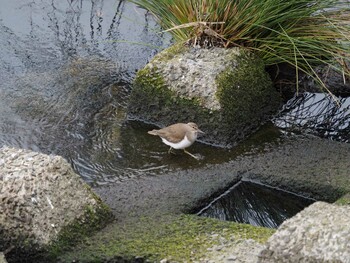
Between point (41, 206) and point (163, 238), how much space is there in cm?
66

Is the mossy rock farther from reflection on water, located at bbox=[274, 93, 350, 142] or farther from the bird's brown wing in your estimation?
reflection on water, located at bbox=[274, 93, 350, 142]

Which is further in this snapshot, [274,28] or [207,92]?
[274,28]

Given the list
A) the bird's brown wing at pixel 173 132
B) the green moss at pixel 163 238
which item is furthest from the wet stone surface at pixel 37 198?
the bird's brown wing at pixel 173 132

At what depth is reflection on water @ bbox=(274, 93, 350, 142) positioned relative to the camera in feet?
20.0

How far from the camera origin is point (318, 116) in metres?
6.31

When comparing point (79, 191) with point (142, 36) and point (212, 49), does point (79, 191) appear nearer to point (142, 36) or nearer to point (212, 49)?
point (212, 49)

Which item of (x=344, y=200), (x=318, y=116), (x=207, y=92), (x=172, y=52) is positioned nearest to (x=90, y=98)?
(x=172, y=52)

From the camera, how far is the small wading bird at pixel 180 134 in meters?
5.57

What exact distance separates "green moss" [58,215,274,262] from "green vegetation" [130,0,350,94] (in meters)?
1.94

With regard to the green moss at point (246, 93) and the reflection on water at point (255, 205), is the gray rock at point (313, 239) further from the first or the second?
the green moss at point (246, 93)

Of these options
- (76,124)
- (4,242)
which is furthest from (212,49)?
(4,242)

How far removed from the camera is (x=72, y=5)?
8094 millimetres

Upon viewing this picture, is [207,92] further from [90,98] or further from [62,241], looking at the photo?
[62,241]

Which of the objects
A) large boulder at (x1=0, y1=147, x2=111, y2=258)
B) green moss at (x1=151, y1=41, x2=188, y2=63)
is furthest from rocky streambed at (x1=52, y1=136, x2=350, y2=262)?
green moss at (x1=151, y1=41, x2=188, y2=63)
